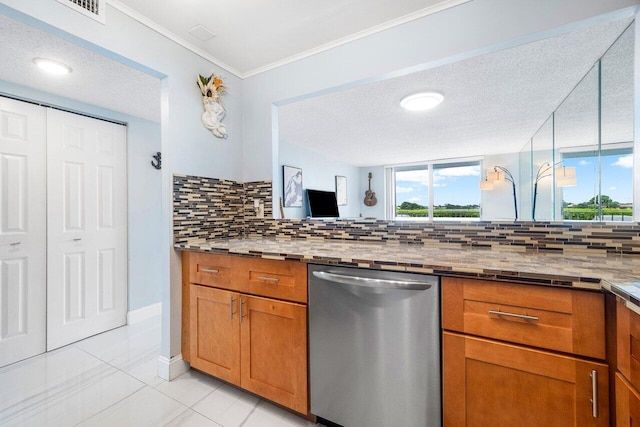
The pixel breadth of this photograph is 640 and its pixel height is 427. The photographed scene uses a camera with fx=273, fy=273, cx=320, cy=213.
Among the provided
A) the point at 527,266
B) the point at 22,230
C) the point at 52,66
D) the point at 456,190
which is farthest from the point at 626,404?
the point at 456,190

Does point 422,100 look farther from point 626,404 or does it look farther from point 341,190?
point 341,190

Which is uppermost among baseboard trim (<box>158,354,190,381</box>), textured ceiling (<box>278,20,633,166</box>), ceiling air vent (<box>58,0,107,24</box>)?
textured ceiling (<box>278,20,633,166</box>)

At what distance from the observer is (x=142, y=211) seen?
2.86m

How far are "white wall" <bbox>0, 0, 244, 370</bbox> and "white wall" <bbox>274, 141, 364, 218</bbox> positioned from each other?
5.16 feet

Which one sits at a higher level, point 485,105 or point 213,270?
point 485,105

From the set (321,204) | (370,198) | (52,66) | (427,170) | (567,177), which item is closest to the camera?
(52,66)

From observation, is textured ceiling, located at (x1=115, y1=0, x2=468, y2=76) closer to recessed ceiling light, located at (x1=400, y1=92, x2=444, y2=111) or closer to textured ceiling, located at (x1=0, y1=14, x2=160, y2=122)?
textured ceiling, located at (x1=0, y1=14, x2=160, y2=122)

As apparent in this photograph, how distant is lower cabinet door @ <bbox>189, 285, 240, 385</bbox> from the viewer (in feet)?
4.97

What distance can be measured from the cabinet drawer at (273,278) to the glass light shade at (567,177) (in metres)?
2.46

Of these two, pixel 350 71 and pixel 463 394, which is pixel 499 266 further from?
pixel 350 71

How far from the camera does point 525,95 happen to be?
2.71 m

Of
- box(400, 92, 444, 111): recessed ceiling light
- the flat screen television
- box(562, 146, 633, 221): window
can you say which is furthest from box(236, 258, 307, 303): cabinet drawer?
the flat screen television

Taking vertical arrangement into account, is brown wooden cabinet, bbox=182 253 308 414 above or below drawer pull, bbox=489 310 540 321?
below

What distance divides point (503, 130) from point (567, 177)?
188 cm
